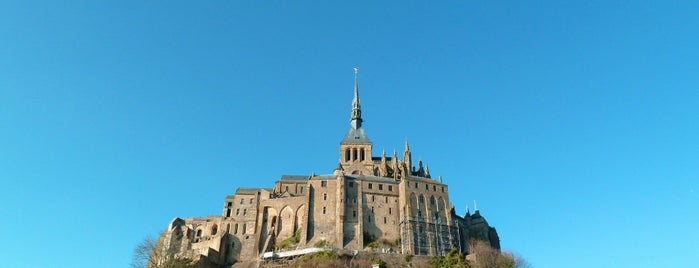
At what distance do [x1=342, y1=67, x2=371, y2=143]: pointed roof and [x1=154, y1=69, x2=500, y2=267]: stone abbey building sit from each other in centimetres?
1441

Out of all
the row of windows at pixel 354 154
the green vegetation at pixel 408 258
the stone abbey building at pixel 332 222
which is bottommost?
the green vegetation at pixel 408 258

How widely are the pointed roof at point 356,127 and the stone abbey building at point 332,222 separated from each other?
14407 millimetres

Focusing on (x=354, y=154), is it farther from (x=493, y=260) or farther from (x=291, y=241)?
(x=493, y=260)

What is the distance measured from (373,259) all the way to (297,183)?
77.9 ft

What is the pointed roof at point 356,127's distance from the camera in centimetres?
9950

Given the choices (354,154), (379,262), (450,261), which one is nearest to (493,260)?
(450,261)

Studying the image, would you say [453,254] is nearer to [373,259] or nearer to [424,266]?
[424,266]

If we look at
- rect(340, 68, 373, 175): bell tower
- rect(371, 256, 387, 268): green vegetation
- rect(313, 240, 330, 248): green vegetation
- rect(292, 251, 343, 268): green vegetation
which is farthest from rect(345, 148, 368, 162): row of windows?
rect(371, 256, 387, 268): green vegetation

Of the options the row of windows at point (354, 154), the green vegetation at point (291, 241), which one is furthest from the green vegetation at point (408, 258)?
the row of windows at point (354, 154)

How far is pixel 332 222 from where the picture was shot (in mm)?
77812

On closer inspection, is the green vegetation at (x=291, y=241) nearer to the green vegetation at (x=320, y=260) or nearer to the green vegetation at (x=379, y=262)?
the green vegetation at (x=320, y=260)

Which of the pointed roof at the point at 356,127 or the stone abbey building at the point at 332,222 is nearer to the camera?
the stone abbey building at the point at 332,222

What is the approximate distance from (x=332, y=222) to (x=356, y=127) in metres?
31.2

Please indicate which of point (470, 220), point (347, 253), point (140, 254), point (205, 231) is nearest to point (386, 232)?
point (347, 253)
